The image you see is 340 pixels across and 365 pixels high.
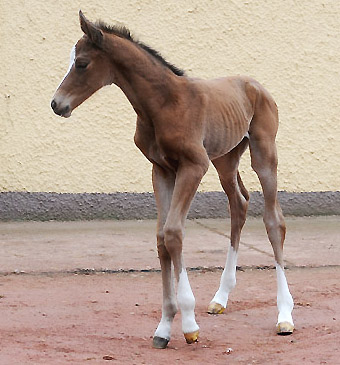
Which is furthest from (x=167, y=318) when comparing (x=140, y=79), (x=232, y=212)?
(x=140, y=79)

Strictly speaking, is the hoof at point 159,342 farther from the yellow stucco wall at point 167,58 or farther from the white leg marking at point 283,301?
the yellow stucco wall at point 167,58

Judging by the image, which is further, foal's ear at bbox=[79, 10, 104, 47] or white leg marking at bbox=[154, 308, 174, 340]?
white leg marking at bbox=[154, 308, 174, 340]

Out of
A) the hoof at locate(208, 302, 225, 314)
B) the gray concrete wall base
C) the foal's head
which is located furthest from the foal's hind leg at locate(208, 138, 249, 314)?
the gray concrete wall base

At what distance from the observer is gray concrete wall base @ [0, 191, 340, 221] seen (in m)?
8.14

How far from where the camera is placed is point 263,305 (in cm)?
508

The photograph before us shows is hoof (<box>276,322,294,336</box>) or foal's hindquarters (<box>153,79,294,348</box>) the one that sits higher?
foal's hindquarters (<box>153,79,294,348</box>)

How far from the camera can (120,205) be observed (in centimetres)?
829

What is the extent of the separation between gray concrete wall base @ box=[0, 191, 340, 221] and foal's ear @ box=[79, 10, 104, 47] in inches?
168

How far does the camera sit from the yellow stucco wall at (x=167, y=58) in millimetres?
8094

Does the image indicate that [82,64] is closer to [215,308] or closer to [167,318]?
[167,318]

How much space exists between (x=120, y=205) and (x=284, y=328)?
409 centimetres

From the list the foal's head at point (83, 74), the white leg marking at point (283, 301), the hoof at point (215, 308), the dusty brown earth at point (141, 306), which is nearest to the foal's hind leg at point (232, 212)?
the hoof at point (215, 308)

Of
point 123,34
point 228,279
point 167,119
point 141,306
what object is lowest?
point 141,306

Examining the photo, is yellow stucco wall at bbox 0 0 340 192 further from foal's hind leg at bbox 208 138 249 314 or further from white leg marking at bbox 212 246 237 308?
white leg marking at bbox 212 246 237 308
